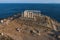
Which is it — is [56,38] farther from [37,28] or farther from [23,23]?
[23,23]

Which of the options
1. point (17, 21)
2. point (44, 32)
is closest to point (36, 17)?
point (17, 21)

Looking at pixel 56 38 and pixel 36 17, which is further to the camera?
pixel 36 17

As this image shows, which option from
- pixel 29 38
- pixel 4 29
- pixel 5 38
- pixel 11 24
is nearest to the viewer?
pixel 5 38

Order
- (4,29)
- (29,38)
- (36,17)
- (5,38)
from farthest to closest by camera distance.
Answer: (36,17), (4,29), (29,38), (5,38)

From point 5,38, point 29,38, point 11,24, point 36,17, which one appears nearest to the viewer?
point 5,38

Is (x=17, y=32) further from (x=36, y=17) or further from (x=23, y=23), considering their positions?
(x=36, y=17)

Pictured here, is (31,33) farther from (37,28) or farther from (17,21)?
(17,21)

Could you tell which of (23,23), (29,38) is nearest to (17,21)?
(23,23)

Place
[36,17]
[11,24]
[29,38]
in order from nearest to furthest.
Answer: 1. [29,38]
2. [11,24]
3. [36,17]

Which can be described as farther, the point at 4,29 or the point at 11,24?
the point at 11,24
